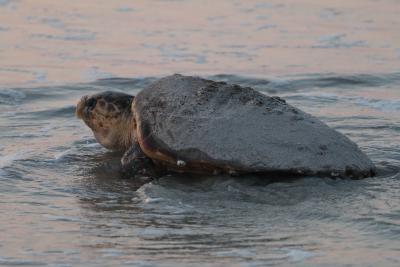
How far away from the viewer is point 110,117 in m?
6.50

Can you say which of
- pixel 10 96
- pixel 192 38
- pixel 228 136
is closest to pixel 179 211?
pixel 228 136

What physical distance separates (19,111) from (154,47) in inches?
110

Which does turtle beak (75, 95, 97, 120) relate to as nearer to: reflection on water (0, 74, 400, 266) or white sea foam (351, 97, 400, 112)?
reflection on water (0, 74, 400, 266)

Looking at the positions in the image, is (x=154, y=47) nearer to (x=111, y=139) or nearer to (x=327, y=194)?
(x=111, y=139)

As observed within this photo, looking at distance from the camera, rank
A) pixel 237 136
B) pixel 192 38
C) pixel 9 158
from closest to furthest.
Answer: pixel 237 136, pixel 9 158, pixel 192 38

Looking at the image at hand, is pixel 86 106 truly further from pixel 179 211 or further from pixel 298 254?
pixel 298 254

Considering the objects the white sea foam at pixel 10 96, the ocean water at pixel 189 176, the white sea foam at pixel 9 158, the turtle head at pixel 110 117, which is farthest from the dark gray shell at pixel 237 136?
the white sea foam at pixel 10 96

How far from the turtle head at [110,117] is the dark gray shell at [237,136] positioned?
0.51 meters

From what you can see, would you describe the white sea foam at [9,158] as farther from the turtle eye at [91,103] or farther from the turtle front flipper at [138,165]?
the turtle front flipper at [138,165]

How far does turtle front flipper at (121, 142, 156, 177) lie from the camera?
5.83m

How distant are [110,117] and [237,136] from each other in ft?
4.32

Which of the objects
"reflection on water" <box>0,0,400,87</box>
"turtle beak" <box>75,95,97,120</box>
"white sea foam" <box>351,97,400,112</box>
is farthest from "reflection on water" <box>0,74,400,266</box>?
"reflection on water" <box>0,0,400,87</box>

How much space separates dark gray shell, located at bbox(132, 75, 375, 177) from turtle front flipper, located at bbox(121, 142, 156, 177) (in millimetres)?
98

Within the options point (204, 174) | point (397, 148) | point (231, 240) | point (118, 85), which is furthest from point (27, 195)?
point (118, 85)
